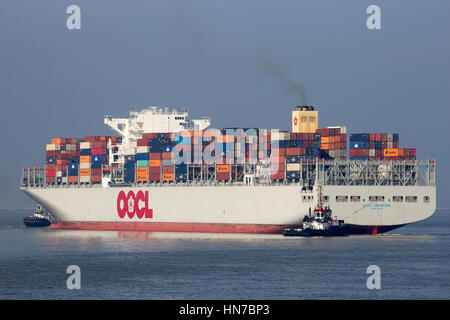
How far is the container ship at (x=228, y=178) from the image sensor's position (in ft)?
286

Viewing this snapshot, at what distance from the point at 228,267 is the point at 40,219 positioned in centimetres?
6723

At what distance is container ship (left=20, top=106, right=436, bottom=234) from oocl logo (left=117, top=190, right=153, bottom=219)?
11cm

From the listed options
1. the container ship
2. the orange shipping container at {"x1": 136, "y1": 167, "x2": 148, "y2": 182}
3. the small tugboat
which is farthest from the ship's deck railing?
the small tugboat

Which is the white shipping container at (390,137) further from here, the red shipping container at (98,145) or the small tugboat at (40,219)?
the small tugboat at (40,219)

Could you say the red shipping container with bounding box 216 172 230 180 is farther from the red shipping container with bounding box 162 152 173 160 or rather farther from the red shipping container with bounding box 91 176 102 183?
the red shipping container with bounding box 91 176 102 183

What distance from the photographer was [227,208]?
93750 mm

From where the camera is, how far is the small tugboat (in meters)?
126

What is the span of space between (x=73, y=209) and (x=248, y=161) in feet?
94.6

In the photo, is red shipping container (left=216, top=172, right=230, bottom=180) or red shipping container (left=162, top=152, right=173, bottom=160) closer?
red shipping container (left=216, top=172, right=230, bottom=180)

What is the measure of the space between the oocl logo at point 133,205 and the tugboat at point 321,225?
22.6m

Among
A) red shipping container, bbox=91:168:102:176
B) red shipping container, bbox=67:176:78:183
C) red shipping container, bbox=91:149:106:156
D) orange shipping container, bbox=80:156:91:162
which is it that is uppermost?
red shipping container, bbox=91:149:106:156

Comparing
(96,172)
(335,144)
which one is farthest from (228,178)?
(96,172)
